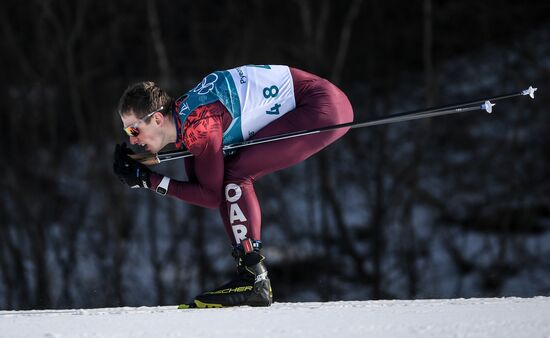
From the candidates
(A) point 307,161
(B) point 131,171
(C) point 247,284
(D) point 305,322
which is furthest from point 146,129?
(A) point 307,161

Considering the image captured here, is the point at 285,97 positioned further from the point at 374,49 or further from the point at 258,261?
the point at 374,49

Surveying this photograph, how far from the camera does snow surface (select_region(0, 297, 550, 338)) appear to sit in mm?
2934

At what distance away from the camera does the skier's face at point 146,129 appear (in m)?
3.55

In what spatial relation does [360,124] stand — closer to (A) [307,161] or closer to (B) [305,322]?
(B) [305,322]

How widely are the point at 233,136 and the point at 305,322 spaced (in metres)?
0.92

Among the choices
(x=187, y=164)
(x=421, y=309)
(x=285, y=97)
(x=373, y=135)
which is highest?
(x=373, y=135)

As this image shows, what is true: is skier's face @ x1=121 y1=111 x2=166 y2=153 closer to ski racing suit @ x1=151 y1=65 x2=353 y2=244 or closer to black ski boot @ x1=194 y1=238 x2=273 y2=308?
ski racing suit @ x1=151 y1=65 x2=353 y2=244

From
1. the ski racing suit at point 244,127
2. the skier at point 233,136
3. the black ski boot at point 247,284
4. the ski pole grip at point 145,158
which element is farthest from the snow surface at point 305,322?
the ski pole grip at point 145,158

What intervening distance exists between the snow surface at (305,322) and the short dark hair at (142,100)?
2.61 ft

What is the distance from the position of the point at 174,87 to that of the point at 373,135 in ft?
8.09

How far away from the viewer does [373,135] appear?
10852mm

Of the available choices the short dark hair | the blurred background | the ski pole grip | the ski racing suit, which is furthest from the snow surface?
the blurred background

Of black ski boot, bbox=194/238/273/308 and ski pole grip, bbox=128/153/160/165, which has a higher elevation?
ski pole grip, bbox=128/153/160/165

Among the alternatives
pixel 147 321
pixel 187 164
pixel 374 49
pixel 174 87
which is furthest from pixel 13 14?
pixel 147 321
